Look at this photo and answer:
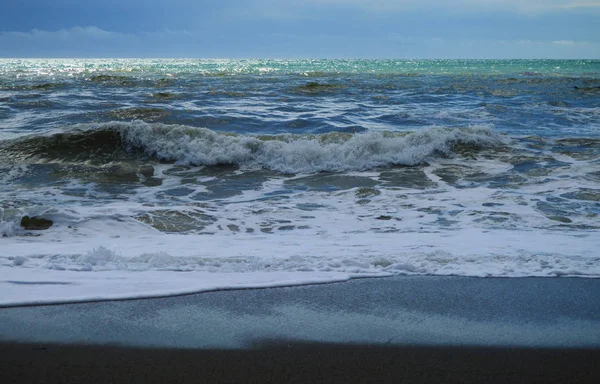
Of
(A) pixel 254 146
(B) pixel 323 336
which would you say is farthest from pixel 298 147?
(B) pixel 323 336

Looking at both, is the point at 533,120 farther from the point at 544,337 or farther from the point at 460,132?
the point at 544,337

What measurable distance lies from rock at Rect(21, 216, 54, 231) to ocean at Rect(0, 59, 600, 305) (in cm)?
3

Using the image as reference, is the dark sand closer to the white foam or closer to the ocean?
the ocean

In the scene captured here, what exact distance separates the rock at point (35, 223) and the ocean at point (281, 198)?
0.03m

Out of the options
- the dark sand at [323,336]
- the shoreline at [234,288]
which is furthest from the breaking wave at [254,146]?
the dark sand at [323,336]

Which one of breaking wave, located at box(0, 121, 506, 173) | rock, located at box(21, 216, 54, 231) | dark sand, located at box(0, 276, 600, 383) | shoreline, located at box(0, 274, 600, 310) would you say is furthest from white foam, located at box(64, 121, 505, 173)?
dark sand, located at box(0, 276, 600, 383)

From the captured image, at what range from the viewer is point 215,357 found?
2428mm

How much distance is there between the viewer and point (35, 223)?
5102 mm

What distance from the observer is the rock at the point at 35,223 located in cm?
502

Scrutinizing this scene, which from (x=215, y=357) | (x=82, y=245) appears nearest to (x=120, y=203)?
(x=82, y=245)

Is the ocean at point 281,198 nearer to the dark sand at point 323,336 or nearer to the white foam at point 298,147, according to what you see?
the white foam at point 298,147

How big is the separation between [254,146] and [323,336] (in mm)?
7145

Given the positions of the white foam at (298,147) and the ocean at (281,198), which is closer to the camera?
the ocean at (281,198)

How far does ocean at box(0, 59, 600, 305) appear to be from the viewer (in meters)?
3.76
